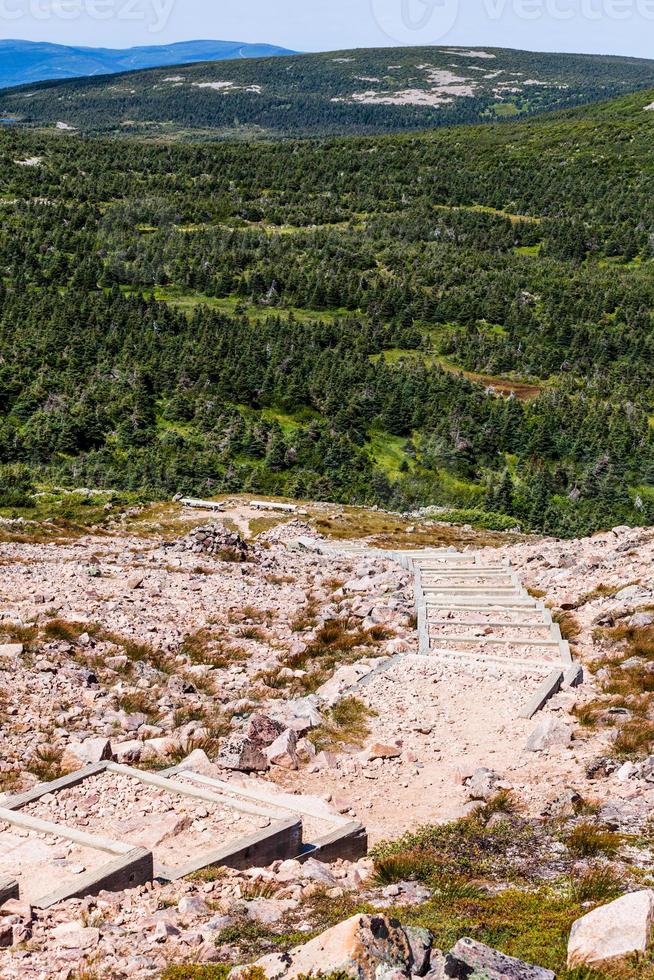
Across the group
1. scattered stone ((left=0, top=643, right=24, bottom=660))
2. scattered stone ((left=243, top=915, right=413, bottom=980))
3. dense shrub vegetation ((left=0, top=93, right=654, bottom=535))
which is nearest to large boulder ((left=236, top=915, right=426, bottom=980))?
scattered stone ((left=243, top=915, right=413, bottom=980))

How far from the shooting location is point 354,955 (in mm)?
5715

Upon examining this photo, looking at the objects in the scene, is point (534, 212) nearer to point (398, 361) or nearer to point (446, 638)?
point (398, 361)

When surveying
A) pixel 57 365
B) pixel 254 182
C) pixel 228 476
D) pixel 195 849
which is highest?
pixel 254 182

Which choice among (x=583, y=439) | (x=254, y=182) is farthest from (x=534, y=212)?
(x=583, y=439)

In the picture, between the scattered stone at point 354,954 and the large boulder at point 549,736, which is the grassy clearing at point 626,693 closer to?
the large boulder at point 549,736

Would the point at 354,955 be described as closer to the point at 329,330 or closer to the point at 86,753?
the point at 86,753

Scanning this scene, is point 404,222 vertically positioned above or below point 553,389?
above

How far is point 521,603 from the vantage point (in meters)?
20.0

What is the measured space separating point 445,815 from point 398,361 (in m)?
64.9

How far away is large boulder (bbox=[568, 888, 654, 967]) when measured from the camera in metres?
6.14

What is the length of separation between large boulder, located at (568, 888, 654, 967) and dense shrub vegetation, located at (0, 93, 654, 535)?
36246 mm

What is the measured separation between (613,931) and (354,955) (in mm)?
1807

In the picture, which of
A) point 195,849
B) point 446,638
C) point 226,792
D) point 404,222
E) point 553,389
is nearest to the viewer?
point 195,849

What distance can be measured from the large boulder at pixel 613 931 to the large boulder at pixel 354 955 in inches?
42.4
